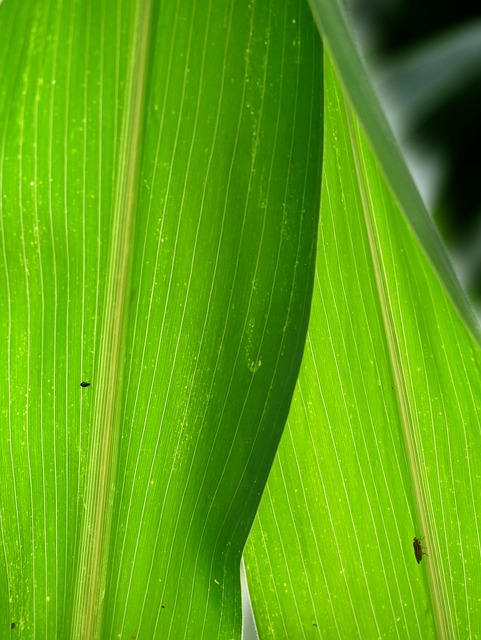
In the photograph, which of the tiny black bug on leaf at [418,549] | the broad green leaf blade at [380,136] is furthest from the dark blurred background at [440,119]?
the tiny black bug on leaf at [418,549]

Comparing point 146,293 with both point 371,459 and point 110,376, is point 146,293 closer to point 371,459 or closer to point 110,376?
point 110,376

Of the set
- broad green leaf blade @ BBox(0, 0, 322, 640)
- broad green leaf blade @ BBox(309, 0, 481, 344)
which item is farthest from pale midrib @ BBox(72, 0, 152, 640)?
broad green leaf blade @ BBox(309, 0, 481, 344)

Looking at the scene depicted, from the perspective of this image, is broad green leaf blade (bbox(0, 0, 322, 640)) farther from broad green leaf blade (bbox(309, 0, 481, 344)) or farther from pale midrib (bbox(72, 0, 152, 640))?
broad green leaf blade (bbox(309, 0, 481, 344))

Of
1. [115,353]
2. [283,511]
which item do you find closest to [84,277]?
[115,353]

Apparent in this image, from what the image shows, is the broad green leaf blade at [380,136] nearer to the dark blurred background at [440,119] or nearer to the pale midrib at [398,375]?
the dark blurred background at [440,119]

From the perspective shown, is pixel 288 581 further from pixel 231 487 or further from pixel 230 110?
pixel 230 110

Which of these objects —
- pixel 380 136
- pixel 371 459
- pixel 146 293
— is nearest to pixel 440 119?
pixel 380 136
